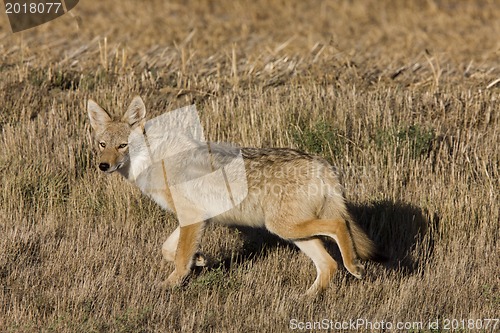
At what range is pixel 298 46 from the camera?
14445mm

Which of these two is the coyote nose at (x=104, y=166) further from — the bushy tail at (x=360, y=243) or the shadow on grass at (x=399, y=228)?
the shadow on grass at (x=399, y=228)

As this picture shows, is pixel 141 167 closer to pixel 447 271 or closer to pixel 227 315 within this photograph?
pixel 227 315

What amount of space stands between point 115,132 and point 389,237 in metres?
2.90

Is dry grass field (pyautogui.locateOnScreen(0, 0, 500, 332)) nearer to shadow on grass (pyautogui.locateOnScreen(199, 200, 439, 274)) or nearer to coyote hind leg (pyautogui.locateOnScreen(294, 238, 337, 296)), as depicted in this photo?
shadow on grass (pyautogui.locateOnScreen(199, 200, 439, 274))

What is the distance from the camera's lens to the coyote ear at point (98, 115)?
6652 mm

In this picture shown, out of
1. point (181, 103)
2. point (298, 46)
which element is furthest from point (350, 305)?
point (298, 46)

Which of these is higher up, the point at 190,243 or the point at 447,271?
the point at 190,243

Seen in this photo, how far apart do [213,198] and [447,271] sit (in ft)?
7.16

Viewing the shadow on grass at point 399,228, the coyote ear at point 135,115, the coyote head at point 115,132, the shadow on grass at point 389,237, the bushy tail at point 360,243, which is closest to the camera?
the bushy tail at point 360,243

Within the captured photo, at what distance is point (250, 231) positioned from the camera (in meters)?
7.43

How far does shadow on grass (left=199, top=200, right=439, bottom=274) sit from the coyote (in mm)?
630

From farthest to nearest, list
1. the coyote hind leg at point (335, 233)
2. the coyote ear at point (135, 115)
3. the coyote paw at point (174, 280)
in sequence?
the coyote ear at point (135, 115) < the coyote paw at point (174, 280) < the coyote hind leg at point (335, 233)

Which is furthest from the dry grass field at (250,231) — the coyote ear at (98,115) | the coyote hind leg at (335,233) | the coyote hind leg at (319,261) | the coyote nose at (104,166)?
the coyote ear at (98,115)

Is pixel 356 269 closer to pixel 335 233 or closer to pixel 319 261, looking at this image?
pixel 335 233
